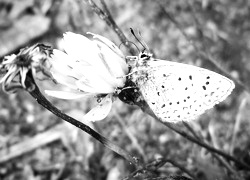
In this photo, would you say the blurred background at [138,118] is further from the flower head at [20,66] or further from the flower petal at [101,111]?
the flower head at [20,66]

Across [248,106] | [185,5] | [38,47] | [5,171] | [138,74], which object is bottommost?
[248,106]

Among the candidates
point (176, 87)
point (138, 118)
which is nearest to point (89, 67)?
point (176, 87)

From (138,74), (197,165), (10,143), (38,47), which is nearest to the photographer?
(38,47)

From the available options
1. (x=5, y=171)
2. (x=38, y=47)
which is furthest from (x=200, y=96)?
(x=5, y=171)

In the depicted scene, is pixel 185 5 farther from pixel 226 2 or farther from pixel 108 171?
pixel 108 171

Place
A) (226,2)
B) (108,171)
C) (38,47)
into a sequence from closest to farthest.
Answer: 1. (38,47)
2. (108,171)
3. (226,2)

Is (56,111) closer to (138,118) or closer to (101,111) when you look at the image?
(101,111)
